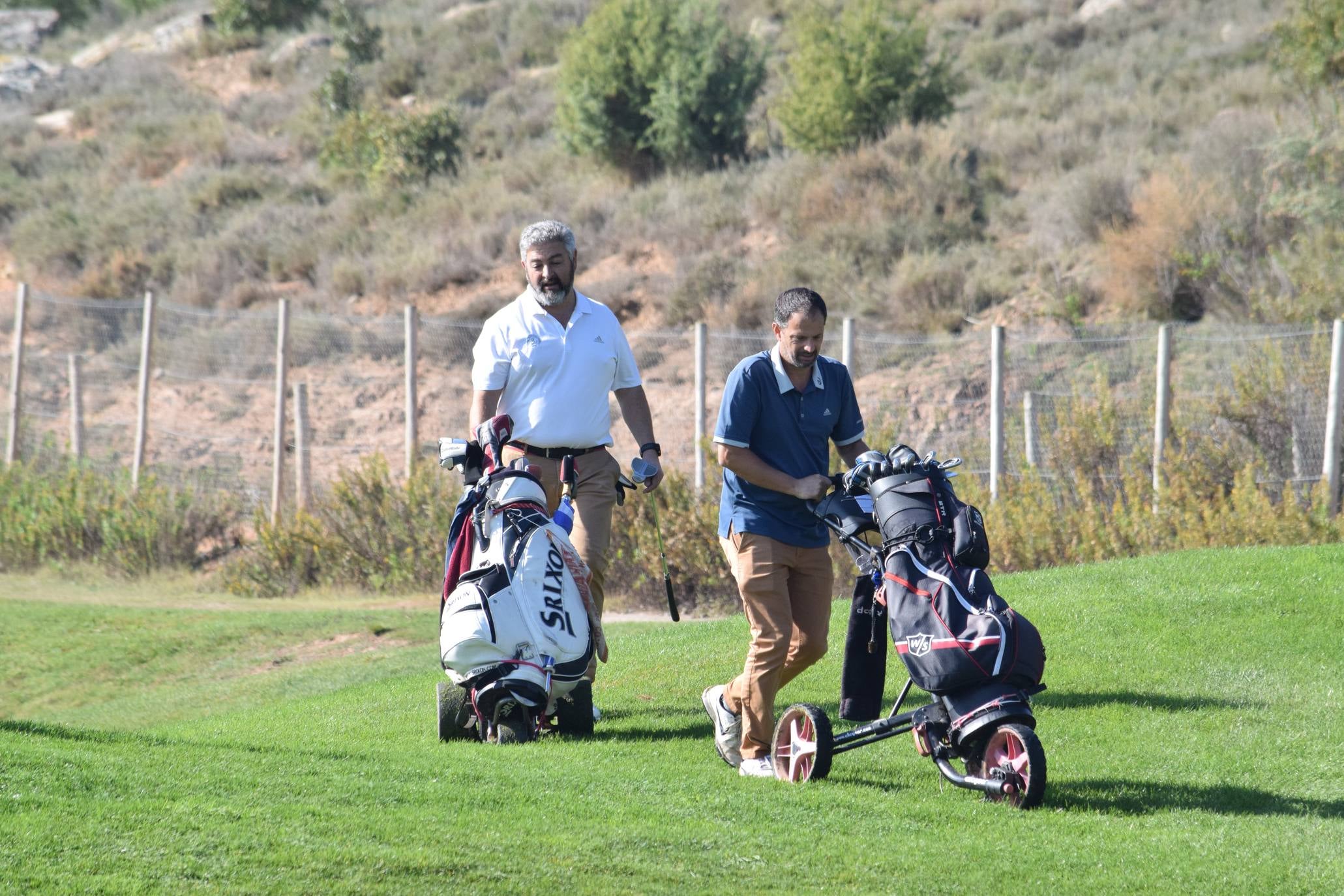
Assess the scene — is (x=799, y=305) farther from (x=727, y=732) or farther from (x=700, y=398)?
(x=700, y=398)

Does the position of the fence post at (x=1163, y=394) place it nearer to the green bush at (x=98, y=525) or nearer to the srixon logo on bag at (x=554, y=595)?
the srixon logo on bag at (x=554, y=595)

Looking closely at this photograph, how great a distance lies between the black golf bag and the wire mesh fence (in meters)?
7.82

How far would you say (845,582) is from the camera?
12.9 m

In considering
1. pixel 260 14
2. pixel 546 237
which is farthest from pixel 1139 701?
pixel 260 14

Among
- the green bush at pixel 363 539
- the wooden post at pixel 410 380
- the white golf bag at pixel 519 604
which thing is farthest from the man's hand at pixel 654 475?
the wooden post at pixel 410 380

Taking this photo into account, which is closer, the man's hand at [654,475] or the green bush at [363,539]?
the man's hand at [654,475]

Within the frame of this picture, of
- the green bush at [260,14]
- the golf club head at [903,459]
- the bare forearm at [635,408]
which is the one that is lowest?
the golf club head at [903,459]

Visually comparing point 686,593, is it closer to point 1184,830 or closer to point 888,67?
point 1184,830

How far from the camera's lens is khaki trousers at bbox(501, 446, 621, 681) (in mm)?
7293

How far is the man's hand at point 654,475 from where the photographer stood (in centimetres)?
698

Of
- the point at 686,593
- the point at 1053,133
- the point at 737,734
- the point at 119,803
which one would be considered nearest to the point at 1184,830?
the point at 737,734

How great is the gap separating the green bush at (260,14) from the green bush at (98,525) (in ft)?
101

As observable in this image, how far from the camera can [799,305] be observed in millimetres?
5980

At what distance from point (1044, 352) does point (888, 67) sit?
10.2m
